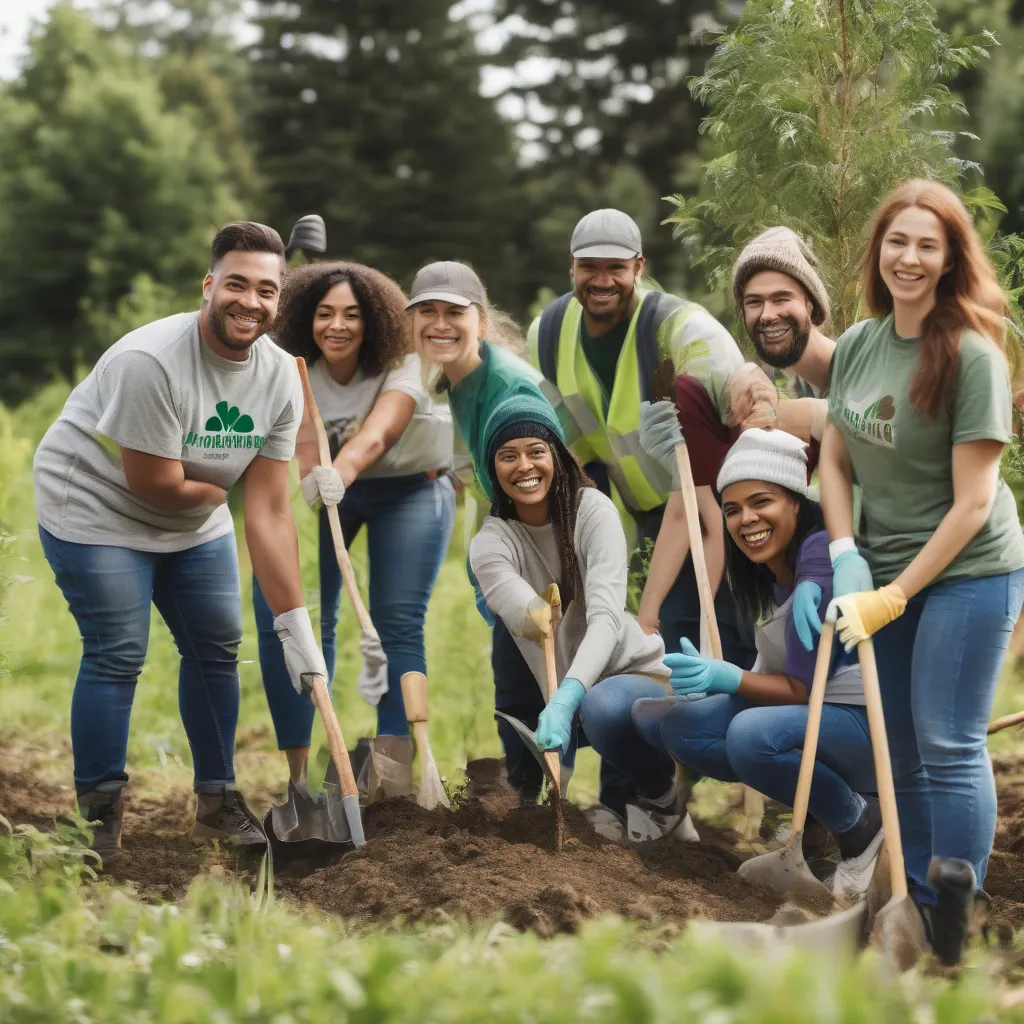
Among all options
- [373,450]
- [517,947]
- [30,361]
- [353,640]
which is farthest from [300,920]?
[30,361]

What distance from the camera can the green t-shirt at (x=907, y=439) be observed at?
324 centimetres

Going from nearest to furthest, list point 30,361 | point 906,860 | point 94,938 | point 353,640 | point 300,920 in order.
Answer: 1. point 94,938
2. point 300,920
3. point 906,860
4. point 353,640
5. point 30,361

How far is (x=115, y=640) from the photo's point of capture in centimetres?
405

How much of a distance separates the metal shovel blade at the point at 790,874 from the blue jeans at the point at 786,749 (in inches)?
8.0

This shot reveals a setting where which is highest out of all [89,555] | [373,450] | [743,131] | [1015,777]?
[743,131]

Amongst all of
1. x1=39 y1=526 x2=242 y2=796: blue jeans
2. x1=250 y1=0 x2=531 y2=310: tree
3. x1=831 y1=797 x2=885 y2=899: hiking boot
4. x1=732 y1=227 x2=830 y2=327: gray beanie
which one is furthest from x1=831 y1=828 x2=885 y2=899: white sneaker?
x1=250 y1=0 x2=531 y2=310: tree

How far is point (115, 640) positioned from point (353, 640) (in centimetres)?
364

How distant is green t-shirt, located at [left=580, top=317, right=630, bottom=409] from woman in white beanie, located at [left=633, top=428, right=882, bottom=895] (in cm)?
76

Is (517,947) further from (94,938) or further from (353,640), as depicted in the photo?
(353,640)

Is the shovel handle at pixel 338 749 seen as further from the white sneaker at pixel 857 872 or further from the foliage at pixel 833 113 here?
the foliage at pixel 833 113

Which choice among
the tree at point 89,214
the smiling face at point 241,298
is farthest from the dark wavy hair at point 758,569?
the tree at point 89,214

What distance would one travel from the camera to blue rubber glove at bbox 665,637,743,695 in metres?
3.78

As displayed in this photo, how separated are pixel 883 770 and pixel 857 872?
54 cm

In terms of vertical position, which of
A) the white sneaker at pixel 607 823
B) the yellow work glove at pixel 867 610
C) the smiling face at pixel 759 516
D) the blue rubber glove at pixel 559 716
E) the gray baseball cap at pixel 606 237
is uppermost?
the gray baseball cap at pixel 606 237
